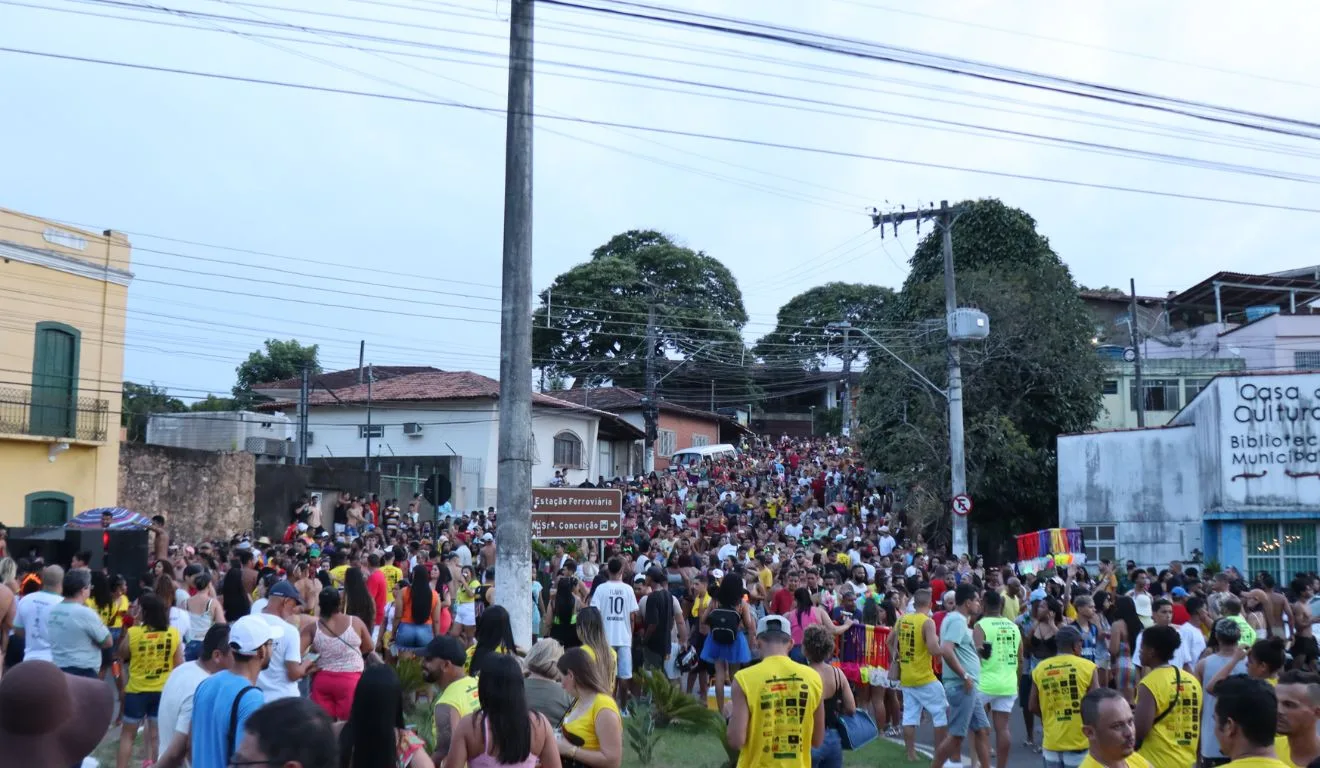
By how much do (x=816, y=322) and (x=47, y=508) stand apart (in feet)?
170

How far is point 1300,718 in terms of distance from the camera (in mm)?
5648

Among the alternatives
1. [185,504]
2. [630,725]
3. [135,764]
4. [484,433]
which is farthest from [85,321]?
[630,725]

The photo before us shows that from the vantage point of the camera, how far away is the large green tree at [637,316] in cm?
6088

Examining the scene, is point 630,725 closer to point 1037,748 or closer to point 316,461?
point 1037,748

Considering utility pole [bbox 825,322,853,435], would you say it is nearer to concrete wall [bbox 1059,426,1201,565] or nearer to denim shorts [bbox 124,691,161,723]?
concrete wall [bbox 1059,426,1201,565]

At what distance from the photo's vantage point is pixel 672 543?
24.1 metres

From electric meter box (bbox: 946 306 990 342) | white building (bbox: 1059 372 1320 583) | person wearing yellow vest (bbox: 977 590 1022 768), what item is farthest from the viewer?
electric meter box (bbox: 946 306 990 342)

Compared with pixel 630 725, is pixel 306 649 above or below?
above

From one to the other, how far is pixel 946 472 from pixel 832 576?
784 inches

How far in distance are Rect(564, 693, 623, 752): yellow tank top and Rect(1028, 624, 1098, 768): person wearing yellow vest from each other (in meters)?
3.78

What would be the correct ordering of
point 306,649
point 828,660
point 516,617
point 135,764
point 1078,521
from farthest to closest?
point 1078,521 → point 516,617 → point 135,764 → point 306,649 → point 828,660

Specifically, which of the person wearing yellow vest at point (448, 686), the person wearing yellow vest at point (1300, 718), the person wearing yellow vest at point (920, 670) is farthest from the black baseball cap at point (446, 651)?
the person wearing yellow vest at point (920, 670)

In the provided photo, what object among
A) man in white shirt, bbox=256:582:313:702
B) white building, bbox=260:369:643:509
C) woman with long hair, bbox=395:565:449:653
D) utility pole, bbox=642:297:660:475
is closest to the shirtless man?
woman with long hair, bbox=395:565:449:653

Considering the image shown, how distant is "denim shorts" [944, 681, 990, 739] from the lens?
35.2 ft
